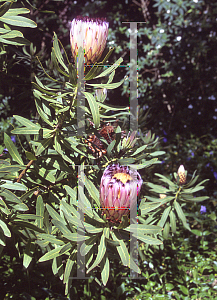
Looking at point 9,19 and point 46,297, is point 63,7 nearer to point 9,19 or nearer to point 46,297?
point 9,19

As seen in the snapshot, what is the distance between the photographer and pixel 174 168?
3172 millimetres

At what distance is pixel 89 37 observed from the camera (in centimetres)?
86

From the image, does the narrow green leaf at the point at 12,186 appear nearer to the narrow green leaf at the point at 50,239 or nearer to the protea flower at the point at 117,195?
the narrow green leaf at the point at 50,239

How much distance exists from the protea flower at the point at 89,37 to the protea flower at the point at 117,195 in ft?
1.17

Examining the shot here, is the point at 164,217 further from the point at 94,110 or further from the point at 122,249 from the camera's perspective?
the point at 94,110

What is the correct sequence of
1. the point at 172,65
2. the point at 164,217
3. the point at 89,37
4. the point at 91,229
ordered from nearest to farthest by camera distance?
the point at 89,37
the point at 91,229
the point at 164,217
the point at 172,65

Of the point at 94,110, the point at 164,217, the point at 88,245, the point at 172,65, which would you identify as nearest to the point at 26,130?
→ the point at 94,110

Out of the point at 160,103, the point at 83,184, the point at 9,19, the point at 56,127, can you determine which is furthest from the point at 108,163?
the point at 160,103

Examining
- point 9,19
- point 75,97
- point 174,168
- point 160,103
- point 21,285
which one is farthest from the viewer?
point 160,103

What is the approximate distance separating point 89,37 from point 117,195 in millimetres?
461

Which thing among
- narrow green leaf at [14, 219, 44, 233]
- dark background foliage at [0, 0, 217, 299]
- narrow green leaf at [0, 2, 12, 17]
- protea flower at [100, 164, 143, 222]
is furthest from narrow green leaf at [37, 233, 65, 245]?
dark background foliage at [0, 0, 217, 299]

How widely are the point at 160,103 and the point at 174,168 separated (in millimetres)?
916

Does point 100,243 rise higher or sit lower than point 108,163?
lower

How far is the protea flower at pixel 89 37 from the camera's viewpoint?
33.7 inches
